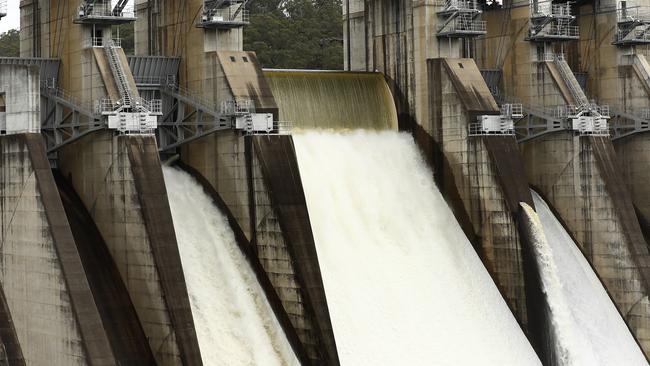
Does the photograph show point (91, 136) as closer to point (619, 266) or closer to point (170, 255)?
point (170, 255)

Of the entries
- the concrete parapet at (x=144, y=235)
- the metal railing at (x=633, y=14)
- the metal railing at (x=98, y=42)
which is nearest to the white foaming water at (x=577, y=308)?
the metal railing at (x=633, y=14)

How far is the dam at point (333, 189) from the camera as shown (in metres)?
36.2

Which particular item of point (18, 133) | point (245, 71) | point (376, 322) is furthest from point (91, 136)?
point (376, 322)

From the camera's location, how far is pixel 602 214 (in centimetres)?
5009

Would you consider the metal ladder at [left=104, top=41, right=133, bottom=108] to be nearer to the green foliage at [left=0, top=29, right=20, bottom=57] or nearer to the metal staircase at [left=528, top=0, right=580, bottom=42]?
the metal staircase at [left=528, top=0, right=580, bottom=42]

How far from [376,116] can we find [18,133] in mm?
17793

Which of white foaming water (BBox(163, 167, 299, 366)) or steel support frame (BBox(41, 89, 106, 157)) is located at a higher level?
steel support frame (BBox(41, 89, 106, 157))

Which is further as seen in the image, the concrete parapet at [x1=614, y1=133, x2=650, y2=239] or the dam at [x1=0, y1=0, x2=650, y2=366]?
the concrete parapet at [x1=614, y1=133, x2=650, y2=239]

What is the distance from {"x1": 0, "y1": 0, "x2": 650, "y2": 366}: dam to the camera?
119ft

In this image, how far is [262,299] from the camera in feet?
132

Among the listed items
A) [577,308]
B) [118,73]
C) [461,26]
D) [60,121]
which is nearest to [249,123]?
[118,73]

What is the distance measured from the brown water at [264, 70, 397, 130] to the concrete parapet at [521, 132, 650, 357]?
7.23m

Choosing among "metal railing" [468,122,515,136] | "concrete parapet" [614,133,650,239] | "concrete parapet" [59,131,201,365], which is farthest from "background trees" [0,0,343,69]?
"concrete parapet" [59,131,201,365]

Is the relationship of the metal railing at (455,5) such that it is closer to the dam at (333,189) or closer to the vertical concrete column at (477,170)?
the dam at (333,189)
